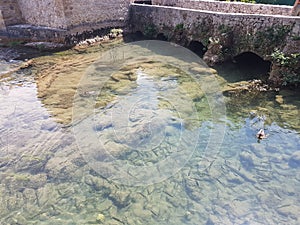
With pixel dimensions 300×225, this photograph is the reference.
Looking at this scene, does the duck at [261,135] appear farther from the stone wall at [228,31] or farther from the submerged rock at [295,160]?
the stone wall at [228,31]

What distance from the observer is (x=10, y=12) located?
59.3ft

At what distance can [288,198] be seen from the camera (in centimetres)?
600

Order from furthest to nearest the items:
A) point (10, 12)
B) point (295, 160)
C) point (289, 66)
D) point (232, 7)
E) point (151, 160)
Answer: point (10, 12), point (232, 7), point (289, 66), point (151, 160), point (295, 160)

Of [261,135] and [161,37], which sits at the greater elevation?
[161,37]

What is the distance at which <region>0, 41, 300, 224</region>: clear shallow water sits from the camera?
586cm

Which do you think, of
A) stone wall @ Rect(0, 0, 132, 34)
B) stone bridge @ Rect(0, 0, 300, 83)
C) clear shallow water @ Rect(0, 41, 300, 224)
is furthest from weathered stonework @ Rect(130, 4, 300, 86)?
stone wall @ Rect(0, 0, 132, 34)

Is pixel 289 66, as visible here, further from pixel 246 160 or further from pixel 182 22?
pixel 182 22

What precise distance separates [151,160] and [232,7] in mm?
10873

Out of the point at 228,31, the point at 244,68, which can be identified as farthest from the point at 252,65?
the point at 228,31

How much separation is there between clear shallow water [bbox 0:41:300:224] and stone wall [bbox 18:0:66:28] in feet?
23.5

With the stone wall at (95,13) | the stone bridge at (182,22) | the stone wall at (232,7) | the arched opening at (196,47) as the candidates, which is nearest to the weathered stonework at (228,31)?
the stone bridge at (182,22)

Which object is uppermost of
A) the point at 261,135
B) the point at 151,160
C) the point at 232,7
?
the point at 232,7

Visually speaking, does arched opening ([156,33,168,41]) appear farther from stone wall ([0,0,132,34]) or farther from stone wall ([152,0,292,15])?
stone wall ([0,0,132,34])

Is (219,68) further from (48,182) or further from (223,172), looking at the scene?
(48,182)
